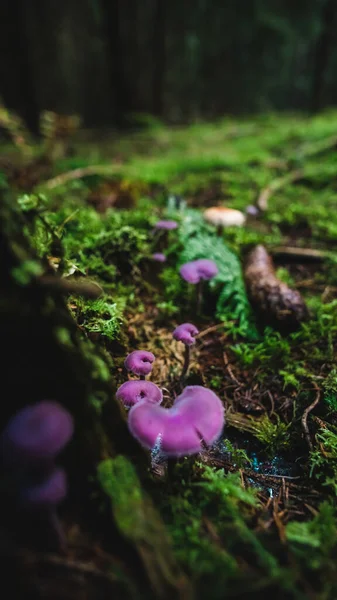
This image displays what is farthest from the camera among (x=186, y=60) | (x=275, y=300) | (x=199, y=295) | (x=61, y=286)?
(x=186, y=60)

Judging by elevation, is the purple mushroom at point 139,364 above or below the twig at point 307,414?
above

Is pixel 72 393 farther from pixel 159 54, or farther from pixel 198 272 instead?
pixel 159 54

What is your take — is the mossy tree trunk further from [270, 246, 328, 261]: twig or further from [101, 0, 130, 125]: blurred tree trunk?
[101, 0, 130, 125]: blurred tree trunk

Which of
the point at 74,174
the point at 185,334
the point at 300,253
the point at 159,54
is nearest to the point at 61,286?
the point at 185,334

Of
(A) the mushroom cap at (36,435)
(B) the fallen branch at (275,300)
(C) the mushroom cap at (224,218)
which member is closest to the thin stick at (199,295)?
(B) the fallen branch at (275,300)

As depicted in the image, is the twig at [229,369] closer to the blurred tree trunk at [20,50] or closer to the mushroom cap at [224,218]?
the mushroom cap at [224,218]

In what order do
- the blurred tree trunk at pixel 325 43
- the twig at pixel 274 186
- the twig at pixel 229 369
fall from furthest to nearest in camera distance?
1. the blurred tree trunk at pixel 325 43
2. the twig at pixel 274 186
3. the twig at pixel 229 369

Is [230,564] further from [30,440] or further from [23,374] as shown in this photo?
[23,374]
